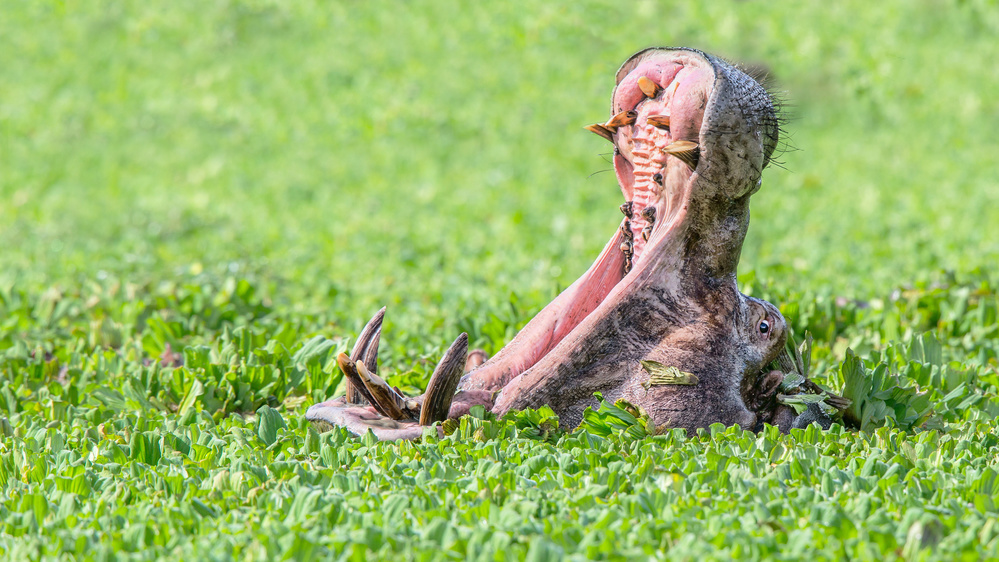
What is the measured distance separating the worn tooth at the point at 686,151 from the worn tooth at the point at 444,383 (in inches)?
35.2

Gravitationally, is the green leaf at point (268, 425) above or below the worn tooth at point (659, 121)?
below

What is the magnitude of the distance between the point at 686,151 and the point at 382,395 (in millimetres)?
1272

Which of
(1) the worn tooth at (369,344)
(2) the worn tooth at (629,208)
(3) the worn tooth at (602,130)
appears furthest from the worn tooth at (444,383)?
(3) the worn tooth at (602,130)

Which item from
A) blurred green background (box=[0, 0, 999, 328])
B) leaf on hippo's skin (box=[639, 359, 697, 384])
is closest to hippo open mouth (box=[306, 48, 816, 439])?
leaf on hippo's skin (box=[639, 359, 697, 384])

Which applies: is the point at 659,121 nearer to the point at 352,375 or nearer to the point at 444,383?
the point at 444,383

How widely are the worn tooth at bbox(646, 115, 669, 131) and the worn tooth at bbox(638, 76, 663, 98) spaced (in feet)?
0.27

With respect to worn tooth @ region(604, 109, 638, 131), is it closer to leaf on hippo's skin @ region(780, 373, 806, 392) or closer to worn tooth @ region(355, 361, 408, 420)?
leaf on hippo's skin @ region(780, 373, 806, 392)

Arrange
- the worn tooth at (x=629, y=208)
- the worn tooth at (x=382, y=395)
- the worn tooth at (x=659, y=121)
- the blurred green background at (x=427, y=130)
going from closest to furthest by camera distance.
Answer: the worn tooth at (x=382, y=395), the worn tooth at (x=659, y=121), the worn tooth at (x=629, y=208), the blurred green background at (x=427, y=130)

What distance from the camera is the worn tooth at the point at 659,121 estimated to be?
3543 millimetres

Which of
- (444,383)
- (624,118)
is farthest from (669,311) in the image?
(444,383)

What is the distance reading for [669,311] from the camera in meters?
3.59

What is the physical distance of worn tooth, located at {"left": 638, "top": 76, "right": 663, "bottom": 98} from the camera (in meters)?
3.59

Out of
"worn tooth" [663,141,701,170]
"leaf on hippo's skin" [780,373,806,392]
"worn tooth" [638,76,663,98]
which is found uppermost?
"worn tooth" [638,76,663,98]

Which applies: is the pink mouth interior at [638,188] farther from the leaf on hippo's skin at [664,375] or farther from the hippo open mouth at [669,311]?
the leaf on hippo's skin at [664,375]
